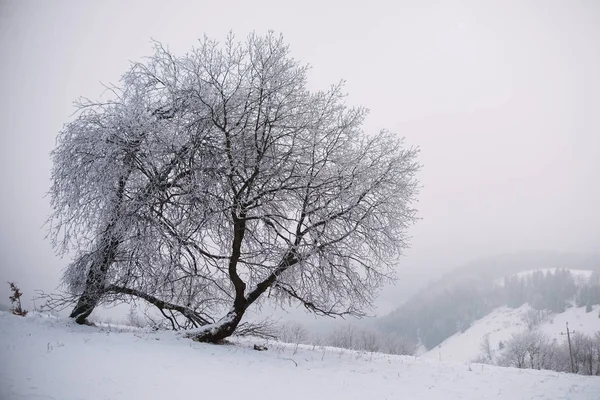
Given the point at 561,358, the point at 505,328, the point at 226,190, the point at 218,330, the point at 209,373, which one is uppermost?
the point at 226,190

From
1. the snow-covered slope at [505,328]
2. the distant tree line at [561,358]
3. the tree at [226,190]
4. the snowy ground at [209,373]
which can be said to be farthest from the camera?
the snow-covered slope at [505,328]

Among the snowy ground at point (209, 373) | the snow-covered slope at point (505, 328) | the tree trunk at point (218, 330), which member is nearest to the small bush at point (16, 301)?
the snowy ground at point (209, 373)

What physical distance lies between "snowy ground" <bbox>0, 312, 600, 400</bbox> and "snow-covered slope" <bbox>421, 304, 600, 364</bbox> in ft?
424

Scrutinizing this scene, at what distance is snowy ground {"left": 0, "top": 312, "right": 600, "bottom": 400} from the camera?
18.7ft

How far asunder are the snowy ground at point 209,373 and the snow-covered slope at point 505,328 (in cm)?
12933

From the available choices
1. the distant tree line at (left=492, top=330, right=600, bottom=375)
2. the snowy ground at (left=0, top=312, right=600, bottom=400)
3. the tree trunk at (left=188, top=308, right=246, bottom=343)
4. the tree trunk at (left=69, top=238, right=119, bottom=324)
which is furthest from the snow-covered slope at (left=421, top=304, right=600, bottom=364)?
the tree trunk at (left=69, top=238, right=119, bottom=324)

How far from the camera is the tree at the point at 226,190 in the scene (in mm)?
10188

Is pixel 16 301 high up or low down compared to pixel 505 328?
up

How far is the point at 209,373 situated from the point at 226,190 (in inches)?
219

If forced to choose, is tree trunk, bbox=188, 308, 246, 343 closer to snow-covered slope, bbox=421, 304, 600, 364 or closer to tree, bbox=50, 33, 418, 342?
tree, bbox=50, 33, 418, 342

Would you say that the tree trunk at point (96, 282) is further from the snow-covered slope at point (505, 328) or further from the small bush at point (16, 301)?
the snow-covered slope at point (505, 328)

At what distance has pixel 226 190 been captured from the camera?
1095cm

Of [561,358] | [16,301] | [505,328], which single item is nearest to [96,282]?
[16,301]

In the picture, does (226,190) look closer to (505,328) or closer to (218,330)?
(218,330)
